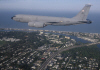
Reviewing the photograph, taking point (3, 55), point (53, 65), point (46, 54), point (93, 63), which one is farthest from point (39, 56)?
point (93, 63)

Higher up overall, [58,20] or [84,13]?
[84,13]

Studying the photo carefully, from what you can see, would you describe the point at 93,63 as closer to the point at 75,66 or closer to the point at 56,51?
the point at 75,66

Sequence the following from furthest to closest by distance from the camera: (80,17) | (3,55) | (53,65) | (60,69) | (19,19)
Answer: (3,55), (53,65), (60,69), (19,19), (80,17)

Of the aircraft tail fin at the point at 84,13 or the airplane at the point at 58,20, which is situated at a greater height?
the aircraft tail fin at the point at 84,13

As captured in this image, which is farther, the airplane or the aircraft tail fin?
the airplane

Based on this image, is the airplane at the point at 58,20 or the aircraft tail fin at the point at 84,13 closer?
the aircraft tail fin at the point at 84,13

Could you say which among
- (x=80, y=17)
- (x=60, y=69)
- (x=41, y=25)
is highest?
(x=80, y=17)

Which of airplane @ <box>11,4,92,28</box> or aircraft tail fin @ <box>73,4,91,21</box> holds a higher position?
aircraft tail fin @ <box>73,4,91,21</box>

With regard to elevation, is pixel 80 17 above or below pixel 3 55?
above

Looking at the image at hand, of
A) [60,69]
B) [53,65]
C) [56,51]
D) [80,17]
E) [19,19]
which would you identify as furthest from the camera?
[56,51]

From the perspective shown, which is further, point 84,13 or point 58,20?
point 58,20

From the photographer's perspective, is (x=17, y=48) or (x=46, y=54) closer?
(x=46, y=54)
